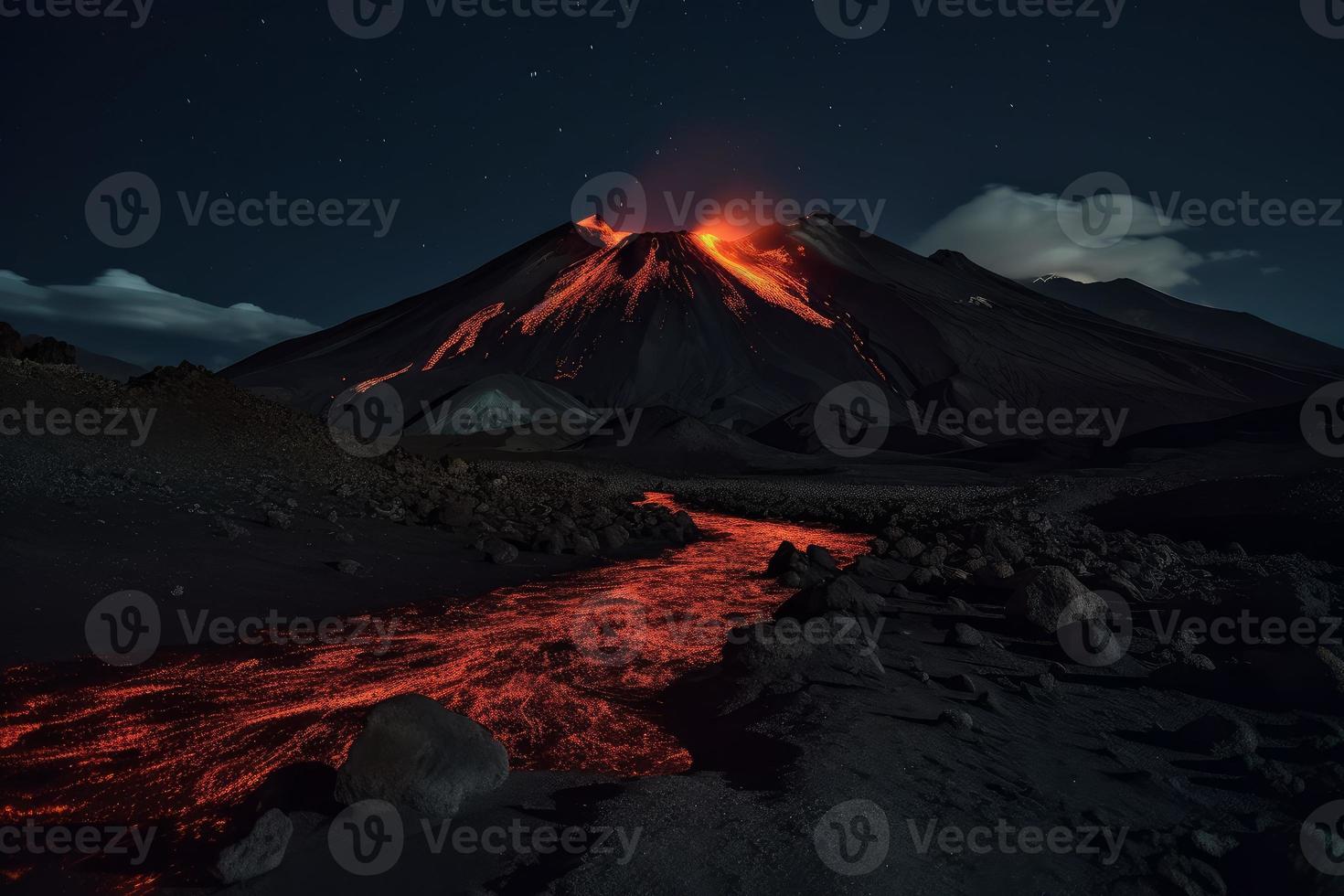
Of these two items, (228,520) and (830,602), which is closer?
(830,602)

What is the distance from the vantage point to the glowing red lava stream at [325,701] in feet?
18.8

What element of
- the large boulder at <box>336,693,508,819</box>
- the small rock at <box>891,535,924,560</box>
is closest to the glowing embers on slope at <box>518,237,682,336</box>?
the small rock at <box>891,535,924,560</box>

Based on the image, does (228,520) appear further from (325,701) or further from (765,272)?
(765,272)

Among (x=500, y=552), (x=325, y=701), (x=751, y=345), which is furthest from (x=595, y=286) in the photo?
(x=325, y=701)

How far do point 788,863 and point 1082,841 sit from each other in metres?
2.03

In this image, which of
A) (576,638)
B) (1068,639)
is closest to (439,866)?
(576,638)

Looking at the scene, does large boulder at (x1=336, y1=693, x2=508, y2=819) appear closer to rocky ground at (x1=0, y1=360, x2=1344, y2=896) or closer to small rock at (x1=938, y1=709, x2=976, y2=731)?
rocky ground at (x1=0, y1=360, x2=1344, y2=896)

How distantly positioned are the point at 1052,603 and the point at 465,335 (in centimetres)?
10872

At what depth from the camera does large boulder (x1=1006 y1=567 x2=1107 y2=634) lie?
8914 millimetres

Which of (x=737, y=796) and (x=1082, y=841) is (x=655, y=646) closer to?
(x=737, y=796)

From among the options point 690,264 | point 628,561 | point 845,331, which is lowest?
point 628,561

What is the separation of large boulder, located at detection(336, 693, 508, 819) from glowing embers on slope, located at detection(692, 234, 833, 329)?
358 feet

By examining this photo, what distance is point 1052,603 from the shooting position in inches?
360

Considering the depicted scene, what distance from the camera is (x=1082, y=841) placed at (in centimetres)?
463
